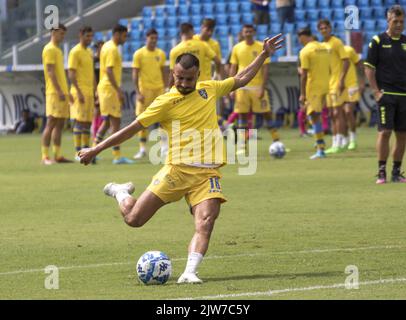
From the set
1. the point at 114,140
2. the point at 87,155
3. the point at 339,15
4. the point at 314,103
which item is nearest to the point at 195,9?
the point at 339,15

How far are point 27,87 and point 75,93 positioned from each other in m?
14.1

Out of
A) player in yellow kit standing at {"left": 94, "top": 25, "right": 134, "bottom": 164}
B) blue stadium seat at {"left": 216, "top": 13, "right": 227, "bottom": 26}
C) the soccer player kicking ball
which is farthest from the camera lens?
blue stadium seat at {"left": 216, "top": 13, "right": 227, "bottom": 26}

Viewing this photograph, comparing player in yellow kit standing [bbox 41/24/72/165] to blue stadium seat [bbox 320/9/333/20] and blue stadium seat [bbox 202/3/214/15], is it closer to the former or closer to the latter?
blue stadium seat [bbox 320/9/333/20]

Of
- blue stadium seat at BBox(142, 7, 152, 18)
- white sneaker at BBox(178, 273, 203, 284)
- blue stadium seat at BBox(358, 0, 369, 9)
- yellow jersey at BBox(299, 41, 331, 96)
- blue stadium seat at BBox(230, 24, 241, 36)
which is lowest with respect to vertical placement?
white sneaker at BBox(178, 273, 203, 284)

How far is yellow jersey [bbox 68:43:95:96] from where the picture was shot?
2236cm

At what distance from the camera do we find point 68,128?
37594 millimetres

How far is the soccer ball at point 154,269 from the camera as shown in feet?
29.3

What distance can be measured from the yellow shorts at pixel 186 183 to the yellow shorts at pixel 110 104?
12641mm

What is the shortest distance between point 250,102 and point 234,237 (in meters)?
11.8

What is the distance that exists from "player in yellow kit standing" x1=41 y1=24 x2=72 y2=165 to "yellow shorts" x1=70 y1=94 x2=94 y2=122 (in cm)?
39

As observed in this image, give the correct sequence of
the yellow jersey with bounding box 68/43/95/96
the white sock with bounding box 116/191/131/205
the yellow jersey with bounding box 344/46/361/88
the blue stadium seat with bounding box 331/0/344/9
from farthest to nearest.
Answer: the blue stadium seat with bounding box 331/0/344/9
the yellow jersey with bounding box 344/46/361/88
the yellow jersey with bounding box 68/43/95/96
the white sock with bounding box 116/191/131/205

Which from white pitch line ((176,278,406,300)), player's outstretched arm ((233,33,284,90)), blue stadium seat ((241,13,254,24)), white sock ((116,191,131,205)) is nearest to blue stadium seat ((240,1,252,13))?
blue stadium seat ((241,13,254,24))
